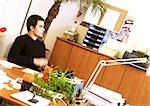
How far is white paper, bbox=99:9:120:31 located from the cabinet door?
26.7 inches

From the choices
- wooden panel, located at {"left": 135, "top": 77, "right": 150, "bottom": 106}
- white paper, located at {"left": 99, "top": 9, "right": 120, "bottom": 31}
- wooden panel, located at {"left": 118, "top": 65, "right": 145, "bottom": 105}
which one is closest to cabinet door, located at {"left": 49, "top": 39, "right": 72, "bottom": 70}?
white paper, located at {"left": 99, "top": 9, "right": 120, "bottom": 31}

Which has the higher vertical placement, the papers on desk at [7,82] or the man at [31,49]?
the man at [31,49]

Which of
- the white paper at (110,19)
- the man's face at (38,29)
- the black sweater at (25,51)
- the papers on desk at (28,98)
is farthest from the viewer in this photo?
the white paper at (110,19)

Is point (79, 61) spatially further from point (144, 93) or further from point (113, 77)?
point (144, 93)

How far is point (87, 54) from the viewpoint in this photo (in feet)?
16.7

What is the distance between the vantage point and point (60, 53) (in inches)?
207

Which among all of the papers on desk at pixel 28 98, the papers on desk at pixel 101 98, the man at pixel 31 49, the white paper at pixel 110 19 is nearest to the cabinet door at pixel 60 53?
the white paper at pixel 110 19

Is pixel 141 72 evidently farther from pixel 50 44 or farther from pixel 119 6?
pixel 50 44

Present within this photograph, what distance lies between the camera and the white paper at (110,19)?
16.7 feet

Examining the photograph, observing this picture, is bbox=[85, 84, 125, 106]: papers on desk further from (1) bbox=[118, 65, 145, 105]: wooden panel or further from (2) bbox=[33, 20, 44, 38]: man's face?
(1) bbox=[118, 65, 145, 105]: wooden panel

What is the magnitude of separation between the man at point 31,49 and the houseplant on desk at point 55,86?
3.54 ft

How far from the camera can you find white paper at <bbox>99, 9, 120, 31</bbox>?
16.7ft

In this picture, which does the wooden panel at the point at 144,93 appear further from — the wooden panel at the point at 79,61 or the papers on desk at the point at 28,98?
the papers on desk at the point at 28,98

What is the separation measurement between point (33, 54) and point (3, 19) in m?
0.74
